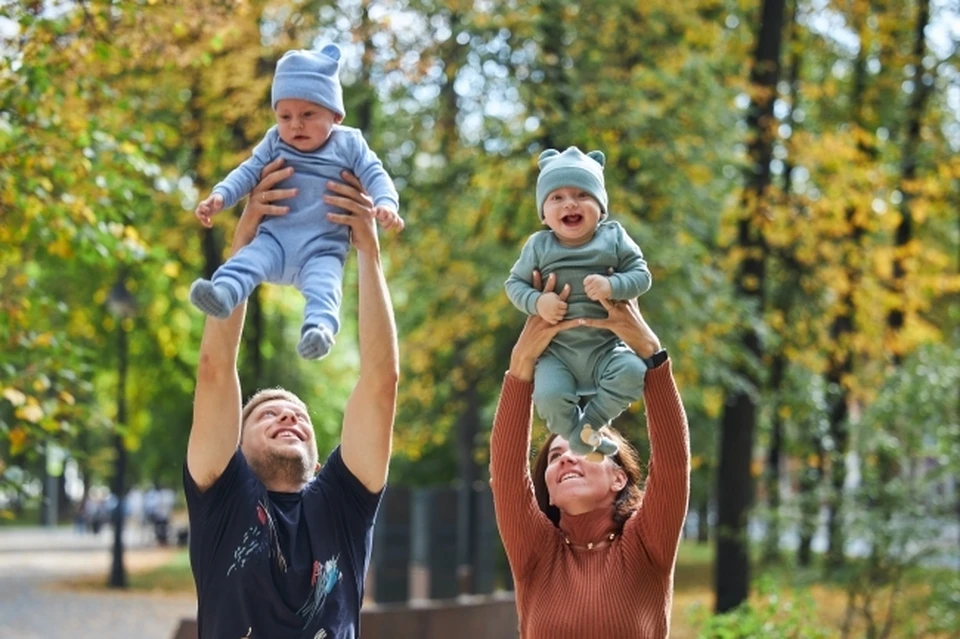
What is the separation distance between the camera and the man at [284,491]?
12.8ft

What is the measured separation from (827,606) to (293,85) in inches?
573

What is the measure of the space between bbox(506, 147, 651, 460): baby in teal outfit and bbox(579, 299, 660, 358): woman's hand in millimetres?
25

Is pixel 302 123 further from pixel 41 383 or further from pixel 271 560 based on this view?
pixel 41 383

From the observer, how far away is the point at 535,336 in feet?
12.9

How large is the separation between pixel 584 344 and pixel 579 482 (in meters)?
0.70

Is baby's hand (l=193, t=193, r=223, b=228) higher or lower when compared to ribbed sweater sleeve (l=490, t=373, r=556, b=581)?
higher

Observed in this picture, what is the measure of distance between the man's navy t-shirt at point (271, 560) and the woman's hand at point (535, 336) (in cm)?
53

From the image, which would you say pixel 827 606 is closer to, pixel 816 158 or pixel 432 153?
pixel 816 158

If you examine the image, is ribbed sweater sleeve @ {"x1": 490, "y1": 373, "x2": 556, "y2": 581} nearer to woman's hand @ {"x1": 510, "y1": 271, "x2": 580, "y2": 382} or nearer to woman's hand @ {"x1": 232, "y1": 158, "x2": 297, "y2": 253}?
woman's hand @ {"x1": 510, "y1": 271, "x2": 580, "y2": 382}

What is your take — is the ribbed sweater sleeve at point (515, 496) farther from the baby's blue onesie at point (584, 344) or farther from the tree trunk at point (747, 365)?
the tree trunk at point (747, 365)

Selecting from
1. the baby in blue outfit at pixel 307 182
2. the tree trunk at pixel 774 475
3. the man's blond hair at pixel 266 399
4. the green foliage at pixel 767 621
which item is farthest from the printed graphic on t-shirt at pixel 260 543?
the tree trunk at pixel 774 475

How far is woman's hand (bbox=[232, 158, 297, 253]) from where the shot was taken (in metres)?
3.86

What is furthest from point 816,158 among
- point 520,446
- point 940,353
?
point 520,446

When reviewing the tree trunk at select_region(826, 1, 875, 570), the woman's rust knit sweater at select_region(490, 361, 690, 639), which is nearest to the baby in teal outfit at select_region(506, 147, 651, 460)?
the woman's rust knit sweater at select_region(490, 361, 690, 639)
